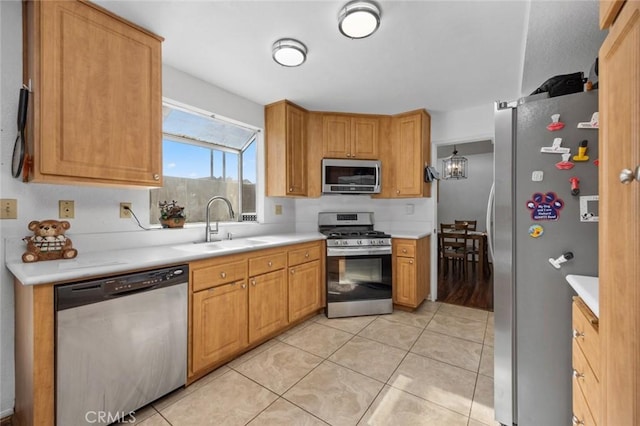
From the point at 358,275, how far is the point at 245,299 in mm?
1324

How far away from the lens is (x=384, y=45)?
190 cm

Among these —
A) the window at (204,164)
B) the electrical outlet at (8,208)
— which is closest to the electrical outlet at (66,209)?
the electrical outlet at (8,208)

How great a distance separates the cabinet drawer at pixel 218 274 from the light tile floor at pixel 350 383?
0.66 meters

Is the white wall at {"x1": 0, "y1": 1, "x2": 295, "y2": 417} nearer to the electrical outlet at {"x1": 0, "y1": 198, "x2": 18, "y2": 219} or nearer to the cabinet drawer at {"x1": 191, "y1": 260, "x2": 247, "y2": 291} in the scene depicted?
the electrical outlet at {"x1": 0, "y1": 198, "x2": 18, "y2": 219}

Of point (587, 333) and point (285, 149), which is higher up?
point (285, 149)

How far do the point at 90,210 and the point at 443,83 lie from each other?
306 centimetres

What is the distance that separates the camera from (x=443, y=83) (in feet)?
8.29

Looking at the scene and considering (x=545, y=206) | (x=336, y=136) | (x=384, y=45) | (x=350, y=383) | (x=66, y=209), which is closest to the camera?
(x=545, y=206)

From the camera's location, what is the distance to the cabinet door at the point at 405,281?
9.79 ft

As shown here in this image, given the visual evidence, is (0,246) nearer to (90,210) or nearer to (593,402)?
(90,210)

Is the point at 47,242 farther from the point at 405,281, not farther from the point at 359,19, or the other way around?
the point at 405,281

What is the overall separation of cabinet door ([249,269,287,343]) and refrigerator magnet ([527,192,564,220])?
1887mm

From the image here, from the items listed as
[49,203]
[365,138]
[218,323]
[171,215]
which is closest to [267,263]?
[218,323]

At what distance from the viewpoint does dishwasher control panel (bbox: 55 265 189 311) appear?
1223 mm
